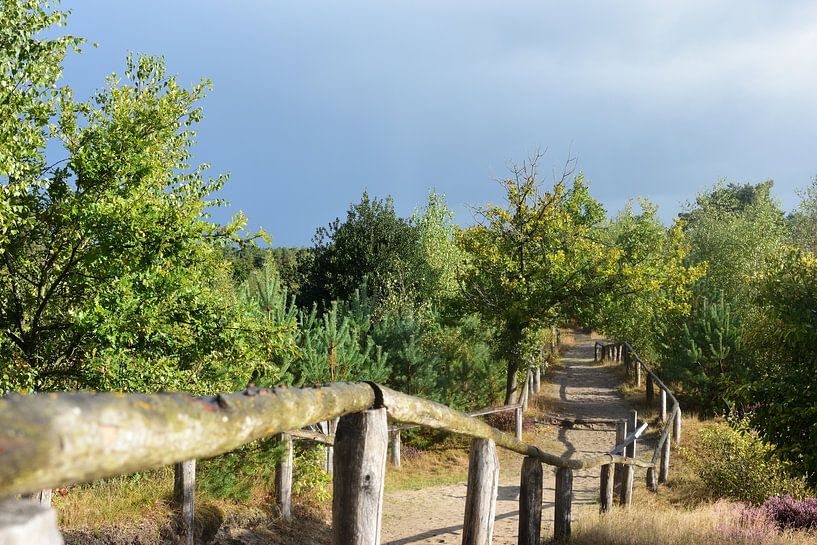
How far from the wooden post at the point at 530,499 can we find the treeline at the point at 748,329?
14.5ft

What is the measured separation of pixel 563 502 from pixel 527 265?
1355 cm

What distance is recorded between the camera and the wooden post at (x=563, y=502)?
7.41 meters

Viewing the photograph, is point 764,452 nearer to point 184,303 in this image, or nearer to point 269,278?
point 184,303

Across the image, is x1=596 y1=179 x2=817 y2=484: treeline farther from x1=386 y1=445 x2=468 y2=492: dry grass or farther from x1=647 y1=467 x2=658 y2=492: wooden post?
x1=386 y1=445 x2=468 y2=492: dry grass

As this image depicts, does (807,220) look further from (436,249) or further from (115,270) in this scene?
(115,270)

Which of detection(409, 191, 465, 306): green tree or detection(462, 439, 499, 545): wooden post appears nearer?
detection(462, 439, 499, 545): wooden post

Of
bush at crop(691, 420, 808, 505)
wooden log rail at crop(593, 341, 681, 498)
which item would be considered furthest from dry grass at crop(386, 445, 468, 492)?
bush at crop(691, 420, 808, 505)

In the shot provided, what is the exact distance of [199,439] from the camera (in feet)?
6.17

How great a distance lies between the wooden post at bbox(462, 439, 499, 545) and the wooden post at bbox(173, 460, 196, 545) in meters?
5.33

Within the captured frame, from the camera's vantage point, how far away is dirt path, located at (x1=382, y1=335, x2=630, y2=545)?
34.2ft

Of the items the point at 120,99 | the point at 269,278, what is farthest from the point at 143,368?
the point at 269,278

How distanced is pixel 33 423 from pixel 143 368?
Answer: 7.34 meters

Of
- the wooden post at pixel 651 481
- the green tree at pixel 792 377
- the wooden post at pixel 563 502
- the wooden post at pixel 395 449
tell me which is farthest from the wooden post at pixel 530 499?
the wooden post at pixel 395 449

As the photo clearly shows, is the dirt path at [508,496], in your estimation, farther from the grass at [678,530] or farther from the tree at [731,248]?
the tree at [731,248]
